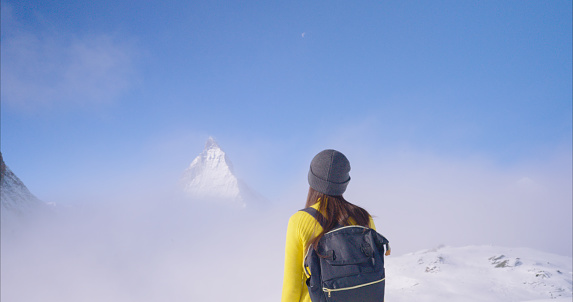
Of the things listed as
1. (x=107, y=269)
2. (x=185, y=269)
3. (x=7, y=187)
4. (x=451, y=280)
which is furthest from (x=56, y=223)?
(x=451, y=280)

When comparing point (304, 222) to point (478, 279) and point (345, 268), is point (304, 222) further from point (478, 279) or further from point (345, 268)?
point (478, 279)

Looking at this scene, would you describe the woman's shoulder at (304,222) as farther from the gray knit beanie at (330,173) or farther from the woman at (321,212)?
the gray knit beanie at (330,173)

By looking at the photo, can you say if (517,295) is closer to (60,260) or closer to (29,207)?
(60,260)

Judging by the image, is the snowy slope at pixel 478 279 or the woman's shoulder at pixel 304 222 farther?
the snowy slope at pixel 478 279

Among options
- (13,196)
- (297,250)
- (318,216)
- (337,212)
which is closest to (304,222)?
(318,216)

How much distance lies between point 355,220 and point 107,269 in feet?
256

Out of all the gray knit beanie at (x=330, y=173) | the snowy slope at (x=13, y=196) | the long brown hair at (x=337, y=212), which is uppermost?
the snowy slope at (x=13, y=196)

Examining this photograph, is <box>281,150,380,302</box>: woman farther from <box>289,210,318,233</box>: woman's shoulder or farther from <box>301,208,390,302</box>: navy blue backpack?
<box>301,208,390,302</box>: navy blue backpack

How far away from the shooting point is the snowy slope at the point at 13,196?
51.7 m

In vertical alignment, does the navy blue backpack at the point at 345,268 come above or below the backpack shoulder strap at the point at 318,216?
below

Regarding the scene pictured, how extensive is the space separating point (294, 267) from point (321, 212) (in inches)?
22.9

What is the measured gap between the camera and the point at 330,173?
274cm

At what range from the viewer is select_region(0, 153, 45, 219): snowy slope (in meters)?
51.7

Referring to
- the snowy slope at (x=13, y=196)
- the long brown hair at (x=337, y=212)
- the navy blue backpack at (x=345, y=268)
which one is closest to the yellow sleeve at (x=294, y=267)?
the navy blue backpack at (x=345, y=268)
